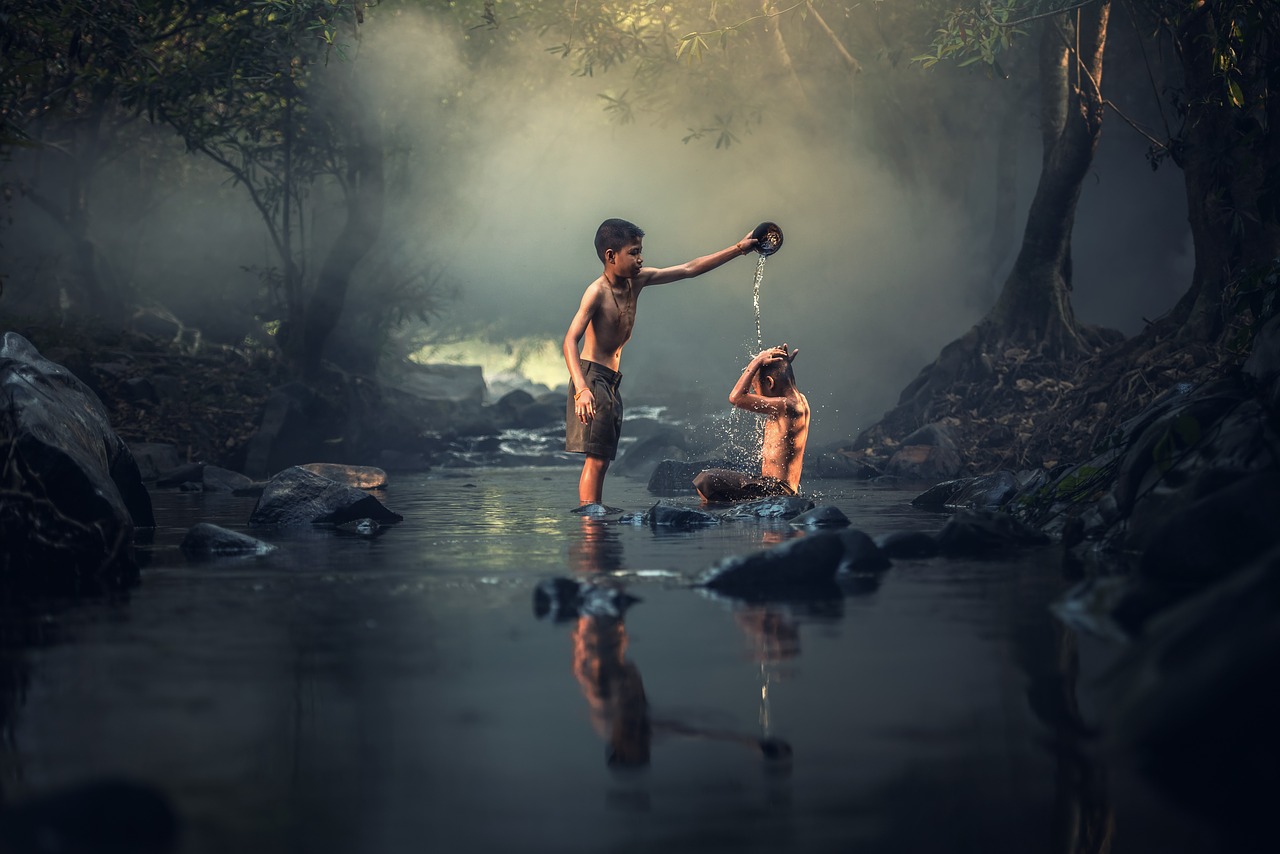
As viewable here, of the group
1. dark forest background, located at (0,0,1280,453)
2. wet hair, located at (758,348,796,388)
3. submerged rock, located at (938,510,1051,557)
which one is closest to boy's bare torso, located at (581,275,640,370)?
wet hair, located at (758,348,796,388)

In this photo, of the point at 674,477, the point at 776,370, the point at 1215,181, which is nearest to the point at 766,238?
the point at 776,370

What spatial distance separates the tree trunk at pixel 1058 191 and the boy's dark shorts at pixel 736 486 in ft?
20.7

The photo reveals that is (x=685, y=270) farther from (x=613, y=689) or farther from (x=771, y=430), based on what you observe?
(x=613, y=689)

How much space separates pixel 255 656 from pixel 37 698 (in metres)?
0.65

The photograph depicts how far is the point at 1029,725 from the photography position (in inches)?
103

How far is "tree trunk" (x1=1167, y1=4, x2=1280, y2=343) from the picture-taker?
1024 cm

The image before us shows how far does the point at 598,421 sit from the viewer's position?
8.58 m

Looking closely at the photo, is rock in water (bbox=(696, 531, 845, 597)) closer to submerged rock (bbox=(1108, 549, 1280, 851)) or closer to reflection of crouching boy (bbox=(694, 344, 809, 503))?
submerged rock (bbox=(1108, 549, 1280, 851))

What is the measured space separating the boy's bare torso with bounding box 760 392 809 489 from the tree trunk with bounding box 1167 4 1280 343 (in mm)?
3590

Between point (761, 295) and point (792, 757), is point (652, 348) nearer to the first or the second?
point (761, 295)

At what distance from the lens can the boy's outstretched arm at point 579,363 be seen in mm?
8031

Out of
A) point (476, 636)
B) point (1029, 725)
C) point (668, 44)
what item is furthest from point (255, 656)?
point (668, 44)

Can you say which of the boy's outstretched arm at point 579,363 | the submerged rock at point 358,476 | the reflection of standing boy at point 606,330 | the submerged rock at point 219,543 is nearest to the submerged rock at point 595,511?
the reflection of standing boy at point 606,330

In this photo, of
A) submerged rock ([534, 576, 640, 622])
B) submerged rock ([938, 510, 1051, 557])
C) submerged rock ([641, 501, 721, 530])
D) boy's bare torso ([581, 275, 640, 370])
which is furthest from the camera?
boy's bare torso ([581, 275, 640, 370])
